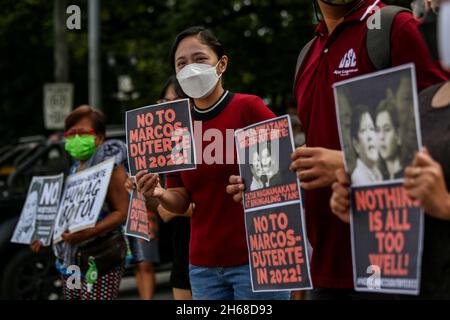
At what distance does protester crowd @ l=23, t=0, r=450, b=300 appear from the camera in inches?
102

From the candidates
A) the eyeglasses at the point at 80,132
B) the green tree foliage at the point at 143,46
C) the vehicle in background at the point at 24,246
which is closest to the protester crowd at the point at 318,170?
the eyeglasses at the point at 80,132

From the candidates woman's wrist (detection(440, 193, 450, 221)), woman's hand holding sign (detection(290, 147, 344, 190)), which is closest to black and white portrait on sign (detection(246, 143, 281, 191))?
woman's hand holding sign (detection(290, 147, 344, 190))

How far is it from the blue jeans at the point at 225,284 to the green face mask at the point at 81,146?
183 cm

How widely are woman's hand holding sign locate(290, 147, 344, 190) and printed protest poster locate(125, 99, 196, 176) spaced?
976mm

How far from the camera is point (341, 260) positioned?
3.13 metres

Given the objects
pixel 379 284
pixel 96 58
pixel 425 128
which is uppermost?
pixel 96 58

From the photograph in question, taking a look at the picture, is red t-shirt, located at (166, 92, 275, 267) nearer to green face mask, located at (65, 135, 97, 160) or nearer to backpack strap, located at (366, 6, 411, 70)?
backpack strap, located at (366, 6, 411, 70)

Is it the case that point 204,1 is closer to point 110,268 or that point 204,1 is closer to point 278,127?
point 110,268

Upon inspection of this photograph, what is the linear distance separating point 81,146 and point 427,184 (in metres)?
3.74

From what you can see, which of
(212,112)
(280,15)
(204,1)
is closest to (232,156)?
(212,112)

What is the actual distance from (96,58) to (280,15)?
3.38 m

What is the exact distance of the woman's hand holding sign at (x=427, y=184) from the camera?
2.30 m

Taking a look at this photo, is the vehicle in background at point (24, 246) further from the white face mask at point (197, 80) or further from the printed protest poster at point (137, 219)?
the white face mask at point (197, 80)

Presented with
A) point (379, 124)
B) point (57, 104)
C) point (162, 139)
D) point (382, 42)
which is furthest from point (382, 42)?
point (57, 104)
